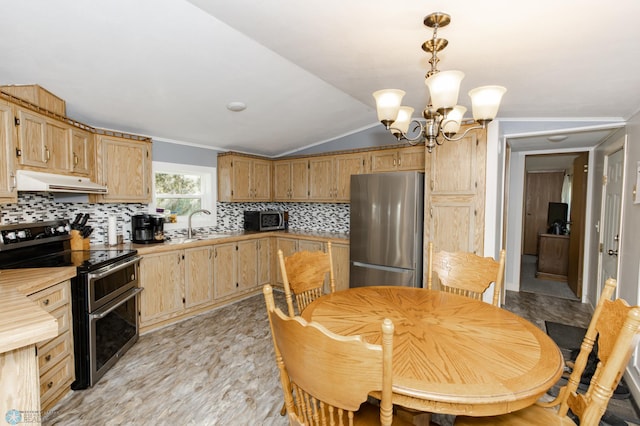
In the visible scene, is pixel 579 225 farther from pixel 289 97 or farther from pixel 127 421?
pixel 127 421

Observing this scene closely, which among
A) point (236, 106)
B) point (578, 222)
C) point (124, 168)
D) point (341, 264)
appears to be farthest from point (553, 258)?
point (124, 168)

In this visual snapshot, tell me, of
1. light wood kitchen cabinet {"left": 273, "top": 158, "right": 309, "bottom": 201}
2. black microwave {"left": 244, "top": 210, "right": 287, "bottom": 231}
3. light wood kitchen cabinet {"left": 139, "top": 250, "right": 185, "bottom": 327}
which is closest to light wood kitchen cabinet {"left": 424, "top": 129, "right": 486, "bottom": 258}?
light wood kitchen cabinet {"left": 273, "top": 158, "right": 309, "bottom": 201}

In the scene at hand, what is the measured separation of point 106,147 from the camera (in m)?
3.01

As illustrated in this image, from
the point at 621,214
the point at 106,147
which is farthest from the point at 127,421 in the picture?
the point at 621,214

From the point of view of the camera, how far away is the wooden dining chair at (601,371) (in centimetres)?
89

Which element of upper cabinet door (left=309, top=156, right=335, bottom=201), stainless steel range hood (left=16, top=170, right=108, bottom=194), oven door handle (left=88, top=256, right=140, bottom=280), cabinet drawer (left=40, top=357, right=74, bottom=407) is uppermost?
upper cabinet door (left=309, top=156, right=335, bottom=201)

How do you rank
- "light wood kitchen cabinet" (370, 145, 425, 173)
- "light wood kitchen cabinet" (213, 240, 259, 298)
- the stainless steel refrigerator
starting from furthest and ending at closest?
"light wood kitchen cabinet" (213, 240, 259, 298) → "light wood kitchen cabinet" (370, 145, 425, 173) → the stainless steel refrigerator

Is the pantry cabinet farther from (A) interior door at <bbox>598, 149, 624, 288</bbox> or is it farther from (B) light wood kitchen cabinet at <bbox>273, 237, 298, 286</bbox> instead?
(A) interior door at <bbox>598, 149, 624, 288</bbox>

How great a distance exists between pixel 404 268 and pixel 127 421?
2.63 metres

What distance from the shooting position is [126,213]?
3.47m

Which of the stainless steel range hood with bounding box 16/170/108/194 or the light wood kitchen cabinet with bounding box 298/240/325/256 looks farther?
the light wood kitchen cabinet with bounding box 298/240/325/256

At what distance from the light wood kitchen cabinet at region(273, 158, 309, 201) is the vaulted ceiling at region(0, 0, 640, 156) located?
1.55 metres

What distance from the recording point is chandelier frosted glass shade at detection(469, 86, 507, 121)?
1467mm

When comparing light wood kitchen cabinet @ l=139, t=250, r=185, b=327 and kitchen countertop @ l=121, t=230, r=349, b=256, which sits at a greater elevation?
kitchen countertop @ l=121, t=230, r=349, b=256
